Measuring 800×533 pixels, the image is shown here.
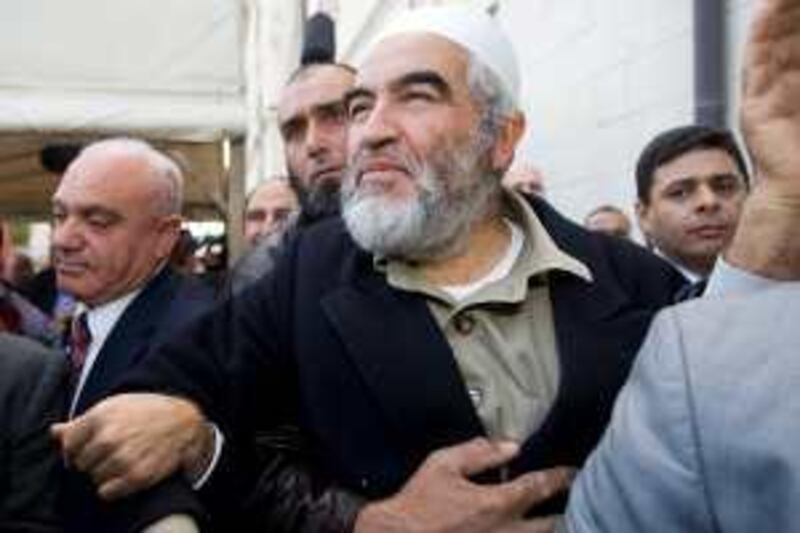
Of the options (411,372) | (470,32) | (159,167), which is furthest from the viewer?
(159,167)

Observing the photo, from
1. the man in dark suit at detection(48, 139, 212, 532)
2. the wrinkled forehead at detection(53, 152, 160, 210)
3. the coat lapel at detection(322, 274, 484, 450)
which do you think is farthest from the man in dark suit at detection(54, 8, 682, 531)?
the wrinkled forehead at detection(53, 152, 160, 210)

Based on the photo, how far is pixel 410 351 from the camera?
199cm

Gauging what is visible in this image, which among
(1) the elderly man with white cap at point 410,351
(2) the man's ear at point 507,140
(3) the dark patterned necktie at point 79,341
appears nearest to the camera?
(1) the elderly man with white cap at point 410,351

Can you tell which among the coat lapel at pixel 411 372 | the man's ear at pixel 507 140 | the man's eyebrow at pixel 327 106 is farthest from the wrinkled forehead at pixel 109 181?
the coat lapel at pixel 411 372

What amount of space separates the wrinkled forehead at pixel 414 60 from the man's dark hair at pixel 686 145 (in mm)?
1538

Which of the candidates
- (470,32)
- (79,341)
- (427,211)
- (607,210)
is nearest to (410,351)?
(427,211)

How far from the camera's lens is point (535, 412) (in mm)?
2033

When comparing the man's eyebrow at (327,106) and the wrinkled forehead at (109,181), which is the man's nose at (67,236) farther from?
the man's eyebrow at (327,106)

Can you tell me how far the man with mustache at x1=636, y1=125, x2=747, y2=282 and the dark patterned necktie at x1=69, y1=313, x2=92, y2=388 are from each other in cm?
169

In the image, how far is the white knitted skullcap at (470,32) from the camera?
232 cm

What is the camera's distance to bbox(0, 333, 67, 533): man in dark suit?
2.38 metres

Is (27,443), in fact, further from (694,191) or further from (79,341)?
(694,191)

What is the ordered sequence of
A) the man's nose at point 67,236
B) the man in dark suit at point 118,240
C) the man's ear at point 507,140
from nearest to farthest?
the man's ear at point 507,140
the man in dark suit at point 118,240
the man's nose at point 67,236

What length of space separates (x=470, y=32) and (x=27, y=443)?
116 centimetres
